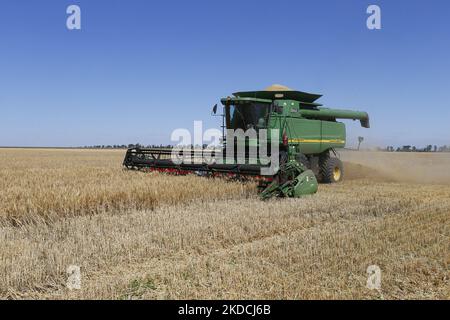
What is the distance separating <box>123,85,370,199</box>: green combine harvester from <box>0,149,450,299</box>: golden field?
2.69ft

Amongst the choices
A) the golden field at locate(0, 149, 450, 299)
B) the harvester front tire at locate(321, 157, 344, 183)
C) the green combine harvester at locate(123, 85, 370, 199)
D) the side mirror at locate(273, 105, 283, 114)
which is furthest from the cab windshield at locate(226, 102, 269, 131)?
the harvester front tire at locate(321, 157, 344, 183)

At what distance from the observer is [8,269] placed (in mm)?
3326

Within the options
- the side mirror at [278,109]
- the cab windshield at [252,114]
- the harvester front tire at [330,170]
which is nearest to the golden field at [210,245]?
the cab windshield at [252,114]

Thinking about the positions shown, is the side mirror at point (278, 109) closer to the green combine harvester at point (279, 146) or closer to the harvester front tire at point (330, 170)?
the green combine harvester at point (279, 146)

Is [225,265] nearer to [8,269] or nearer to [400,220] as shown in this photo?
[8,269]

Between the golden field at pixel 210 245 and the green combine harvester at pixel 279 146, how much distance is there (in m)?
0.82

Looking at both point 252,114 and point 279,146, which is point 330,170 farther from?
point 252,114

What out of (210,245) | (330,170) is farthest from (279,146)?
(210,245)

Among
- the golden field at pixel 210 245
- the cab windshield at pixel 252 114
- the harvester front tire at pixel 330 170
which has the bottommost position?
the golden field at pixel 210 245

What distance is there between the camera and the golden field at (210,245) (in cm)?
317

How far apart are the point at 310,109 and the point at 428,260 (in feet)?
26.2

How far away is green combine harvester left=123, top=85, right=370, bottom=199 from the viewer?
8.04 metres
